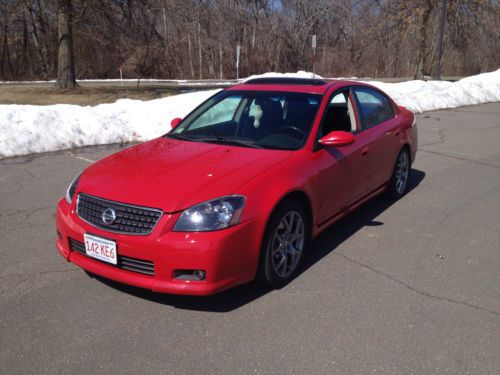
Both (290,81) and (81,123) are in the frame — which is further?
(81,123)

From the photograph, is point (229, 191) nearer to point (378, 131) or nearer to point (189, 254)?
point (189, 254)

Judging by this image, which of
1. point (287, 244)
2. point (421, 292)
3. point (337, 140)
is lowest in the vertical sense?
point (421, 292)

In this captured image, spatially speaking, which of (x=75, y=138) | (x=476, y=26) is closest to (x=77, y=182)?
(x=75, y=138)

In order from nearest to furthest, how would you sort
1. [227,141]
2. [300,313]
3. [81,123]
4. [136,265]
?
[136,265]
[300,313]
[227,141]
[81,123]

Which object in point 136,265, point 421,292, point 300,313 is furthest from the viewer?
point 421,292

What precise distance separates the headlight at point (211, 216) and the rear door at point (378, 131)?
224 centimetres

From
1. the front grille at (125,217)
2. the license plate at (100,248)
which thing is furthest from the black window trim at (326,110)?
the license plate at (100,248)

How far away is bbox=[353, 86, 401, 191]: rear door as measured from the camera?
5211 mm

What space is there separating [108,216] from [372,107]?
11.2 feet

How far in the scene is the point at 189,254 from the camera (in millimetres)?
3195

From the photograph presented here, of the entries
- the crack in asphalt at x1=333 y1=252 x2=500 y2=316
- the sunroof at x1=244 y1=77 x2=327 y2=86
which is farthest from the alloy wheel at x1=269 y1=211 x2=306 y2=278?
the sunroof at x1=244 y1=77 x2=327 y2=86

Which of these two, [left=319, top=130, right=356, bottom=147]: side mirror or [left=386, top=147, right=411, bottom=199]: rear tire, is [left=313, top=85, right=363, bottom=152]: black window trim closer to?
[left=319, top=130, right=356, bottom=147]: side mirror

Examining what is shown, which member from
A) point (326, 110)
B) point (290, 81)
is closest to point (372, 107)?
point (290, 81)

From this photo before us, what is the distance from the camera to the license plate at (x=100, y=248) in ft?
11.0
